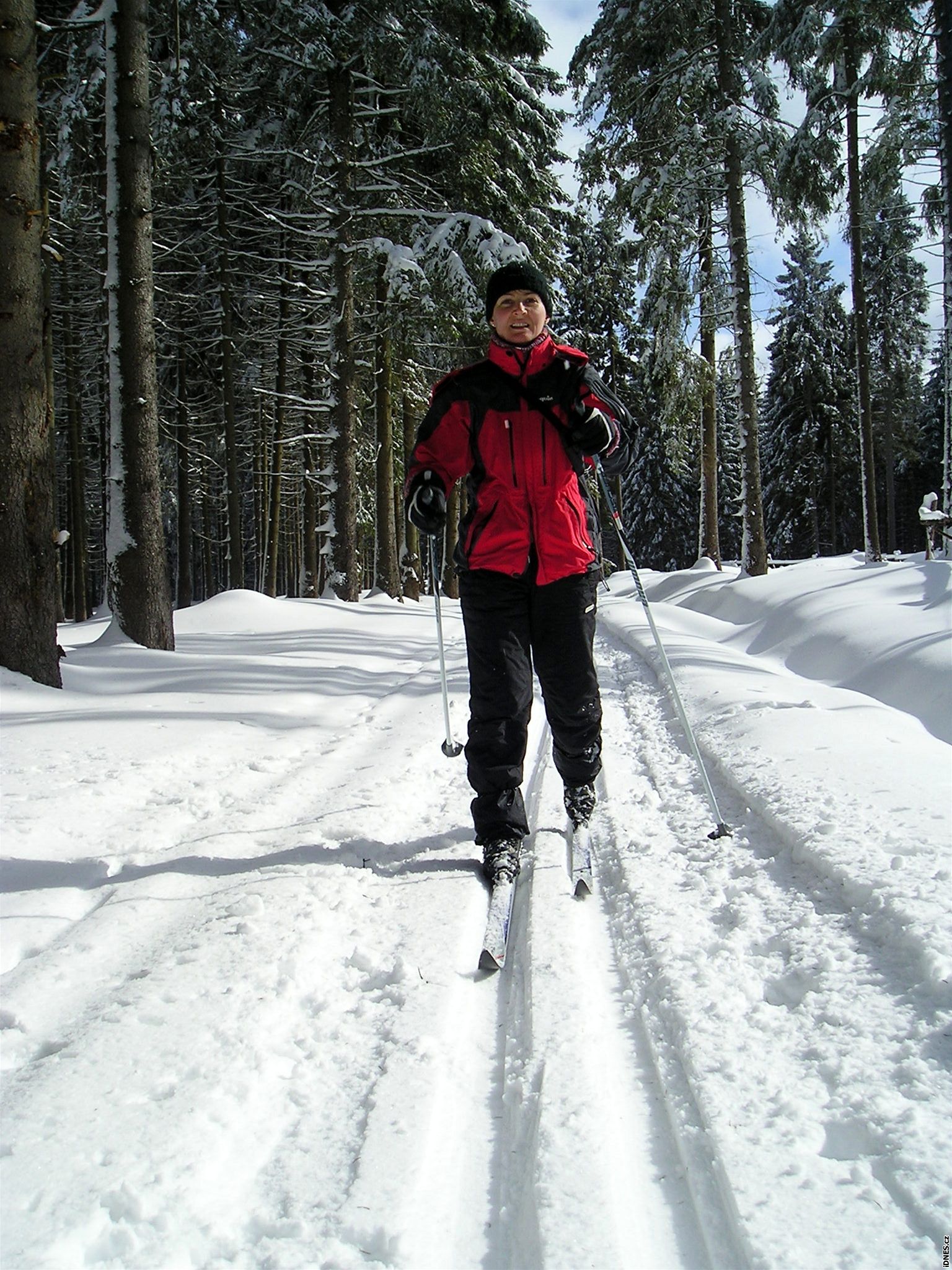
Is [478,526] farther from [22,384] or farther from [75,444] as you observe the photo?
[75,444]

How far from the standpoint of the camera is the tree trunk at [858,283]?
14.2 metres

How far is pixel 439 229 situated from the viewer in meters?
11.4

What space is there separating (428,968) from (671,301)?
630 inches

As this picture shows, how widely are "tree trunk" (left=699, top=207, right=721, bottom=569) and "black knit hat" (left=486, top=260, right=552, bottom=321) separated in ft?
43.4

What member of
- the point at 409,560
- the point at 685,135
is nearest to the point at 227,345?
the point at 409,560

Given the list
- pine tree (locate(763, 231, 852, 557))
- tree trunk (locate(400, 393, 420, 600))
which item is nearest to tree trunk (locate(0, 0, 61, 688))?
tree trunk (locate(400, 393, 420, 600))

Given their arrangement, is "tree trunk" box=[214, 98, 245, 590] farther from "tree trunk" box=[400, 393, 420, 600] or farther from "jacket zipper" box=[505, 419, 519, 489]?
"jacket zipper" box=[505, 419, 519, 489]

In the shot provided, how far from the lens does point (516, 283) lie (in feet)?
9.55

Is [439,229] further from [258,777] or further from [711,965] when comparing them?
[711,965]

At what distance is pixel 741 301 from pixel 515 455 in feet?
42.1

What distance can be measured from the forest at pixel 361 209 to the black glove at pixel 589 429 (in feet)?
0.87

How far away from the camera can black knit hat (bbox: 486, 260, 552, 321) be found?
2.91 meters

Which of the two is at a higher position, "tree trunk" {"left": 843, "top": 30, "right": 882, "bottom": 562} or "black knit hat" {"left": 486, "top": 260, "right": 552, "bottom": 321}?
"tree trunk" {"left": 843, "top": 30, "right": 882, "bottom": 562}

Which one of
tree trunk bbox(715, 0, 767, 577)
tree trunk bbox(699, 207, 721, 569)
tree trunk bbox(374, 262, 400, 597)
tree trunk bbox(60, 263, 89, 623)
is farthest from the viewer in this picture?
tree trunk bbox(60, 263, 89, 623)
